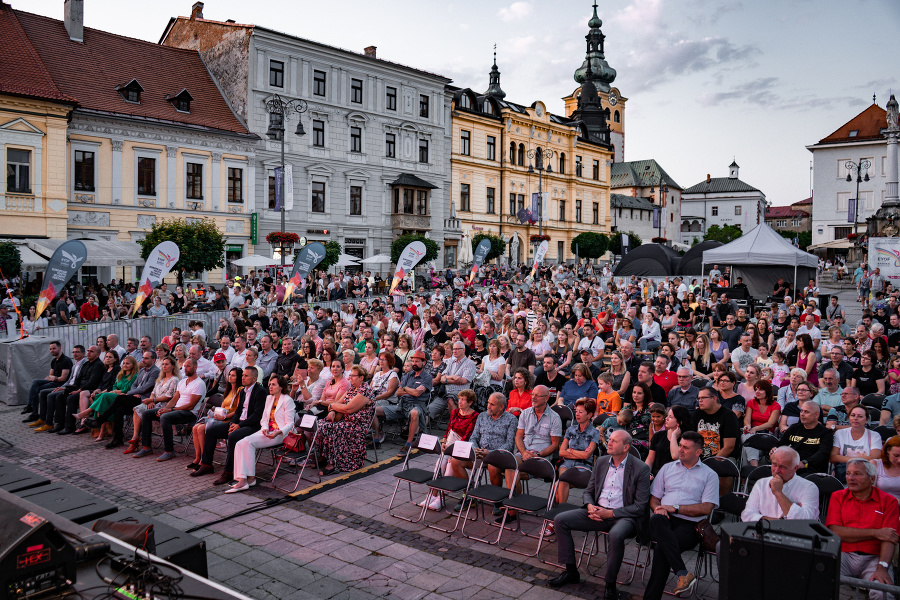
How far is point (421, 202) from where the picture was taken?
44.1 metres

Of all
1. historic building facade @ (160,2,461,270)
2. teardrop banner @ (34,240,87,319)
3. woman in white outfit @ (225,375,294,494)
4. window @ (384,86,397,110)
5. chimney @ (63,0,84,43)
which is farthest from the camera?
window @ (384,86,397,110)

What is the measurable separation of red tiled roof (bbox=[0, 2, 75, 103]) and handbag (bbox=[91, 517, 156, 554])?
27.9m

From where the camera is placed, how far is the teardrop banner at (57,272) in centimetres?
1367

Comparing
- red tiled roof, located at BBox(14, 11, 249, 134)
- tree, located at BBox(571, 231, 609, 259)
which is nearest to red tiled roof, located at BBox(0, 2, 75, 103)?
red tiled roof, located at BBox(14, 11, 249, 134)

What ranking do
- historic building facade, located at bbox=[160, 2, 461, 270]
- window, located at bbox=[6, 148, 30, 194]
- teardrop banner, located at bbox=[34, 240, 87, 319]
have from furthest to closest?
historic building facade, located at bbox=[160, 2, 461, 270] < window, located at bbox=[6, 148, 30, 194] < teardrop banner, located at bbox=[34, 240, 87, 319]

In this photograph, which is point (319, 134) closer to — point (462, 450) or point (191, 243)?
point (191, 243)

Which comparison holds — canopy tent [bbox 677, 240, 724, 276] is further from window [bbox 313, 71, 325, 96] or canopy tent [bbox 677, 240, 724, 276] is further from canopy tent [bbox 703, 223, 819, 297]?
window [bbox 313, 71, 325, 96]

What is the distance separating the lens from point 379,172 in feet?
137

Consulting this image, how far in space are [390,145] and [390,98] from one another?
2.95 meters

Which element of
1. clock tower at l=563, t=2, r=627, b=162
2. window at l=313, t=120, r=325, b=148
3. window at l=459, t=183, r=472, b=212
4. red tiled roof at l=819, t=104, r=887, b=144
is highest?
clock tower at l=563, t=2, r=627, b=162

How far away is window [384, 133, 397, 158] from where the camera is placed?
42.2 meters

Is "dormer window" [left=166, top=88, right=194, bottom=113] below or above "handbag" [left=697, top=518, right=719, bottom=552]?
above

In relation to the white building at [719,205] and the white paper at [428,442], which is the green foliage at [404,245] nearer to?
the white paper at [428,442]

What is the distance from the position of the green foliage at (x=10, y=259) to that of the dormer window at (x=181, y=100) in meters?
14.0
